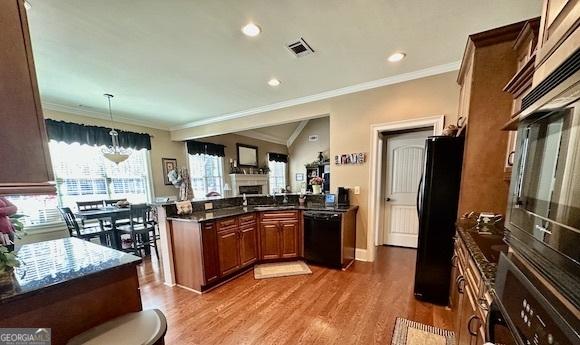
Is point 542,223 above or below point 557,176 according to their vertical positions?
below

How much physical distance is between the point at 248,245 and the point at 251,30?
266 cm

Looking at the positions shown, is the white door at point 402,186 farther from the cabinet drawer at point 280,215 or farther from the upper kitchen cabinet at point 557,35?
the upper kitchen cabinet at point 557,35

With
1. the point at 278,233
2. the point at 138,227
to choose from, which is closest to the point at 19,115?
the point at 278,233

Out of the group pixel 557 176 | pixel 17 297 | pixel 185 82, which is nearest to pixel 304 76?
pixel 185 82

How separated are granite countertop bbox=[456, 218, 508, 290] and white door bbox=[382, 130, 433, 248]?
1.97m

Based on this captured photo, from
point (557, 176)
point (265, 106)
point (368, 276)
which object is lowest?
point (368, 276)

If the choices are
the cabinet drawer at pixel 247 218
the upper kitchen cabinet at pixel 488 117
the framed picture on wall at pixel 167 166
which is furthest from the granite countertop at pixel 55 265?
the framed picture on wall at pixel 167 166

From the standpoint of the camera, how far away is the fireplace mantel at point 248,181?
6.55m

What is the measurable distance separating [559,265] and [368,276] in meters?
2.56

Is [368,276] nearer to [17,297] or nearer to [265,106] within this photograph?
[17,297]

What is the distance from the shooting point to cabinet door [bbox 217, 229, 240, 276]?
8.97ft

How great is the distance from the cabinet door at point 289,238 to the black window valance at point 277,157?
4603 mm

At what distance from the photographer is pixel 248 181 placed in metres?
6.93

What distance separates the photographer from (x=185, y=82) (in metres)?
2.97
